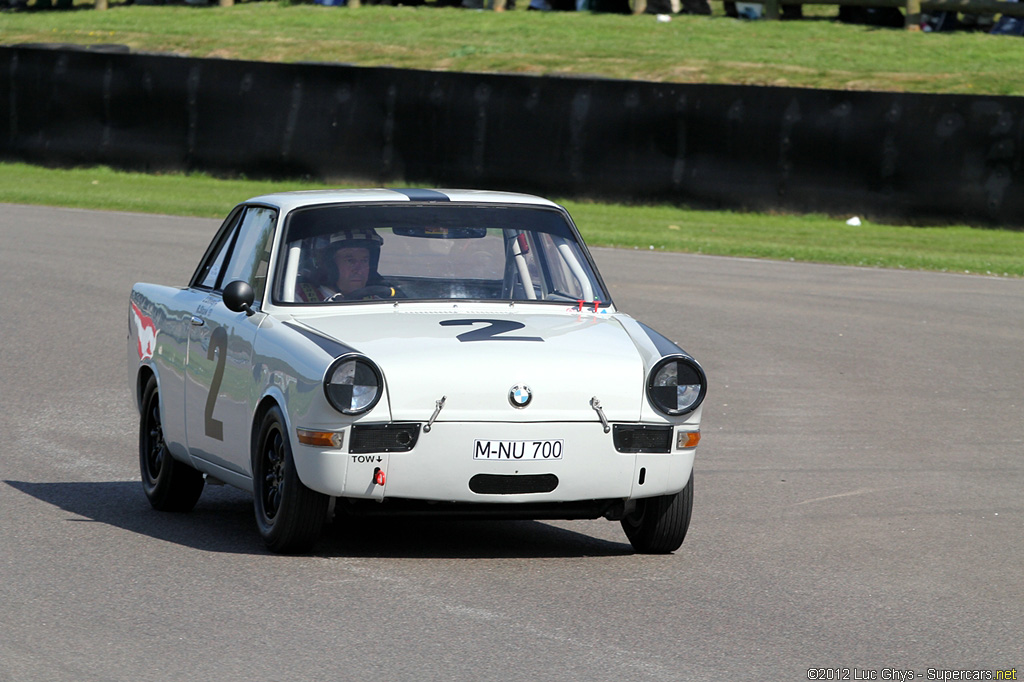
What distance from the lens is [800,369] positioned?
Result: 12516 mm

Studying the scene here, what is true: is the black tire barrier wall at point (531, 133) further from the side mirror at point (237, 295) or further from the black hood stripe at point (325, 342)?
the black hood stripe at point (325, 342)

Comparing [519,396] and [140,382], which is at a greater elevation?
[519,396]

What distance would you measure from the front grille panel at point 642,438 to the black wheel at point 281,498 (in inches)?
44.0

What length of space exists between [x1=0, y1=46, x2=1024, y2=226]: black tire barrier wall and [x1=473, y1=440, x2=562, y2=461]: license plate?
16761 millimetres

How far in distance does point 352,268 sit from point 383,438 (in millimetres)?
1228

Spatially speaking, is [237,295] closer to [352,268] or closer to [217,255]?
[352,268]

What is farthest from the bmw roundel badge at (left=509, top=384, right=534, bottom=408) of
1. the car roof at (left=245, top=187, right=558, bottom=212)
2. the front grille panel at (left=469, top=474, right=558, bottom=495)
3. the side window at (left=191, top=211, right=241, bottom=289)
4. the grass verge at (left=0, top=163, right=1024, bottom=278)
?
the grass verge at (left=0, top=163, right=1024, bottom=278)

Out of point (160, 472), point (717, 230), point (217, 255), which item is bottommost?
point (717, 230)

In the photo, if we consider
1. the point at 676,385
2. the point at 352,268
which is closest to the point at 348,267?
the point at 352,268

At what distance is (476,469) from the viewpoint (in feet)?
20.2

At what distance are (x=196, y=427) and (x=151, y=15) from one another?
1442 inches

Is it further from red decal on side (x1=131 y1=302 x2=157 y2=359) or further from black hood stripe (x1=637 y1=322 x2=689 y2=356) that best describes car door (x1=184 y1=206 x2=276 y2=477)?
black hood stripe (x1=637 y1=322 x2=689 y2=356)

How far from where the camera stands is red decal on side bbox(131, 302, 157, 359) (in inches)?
316

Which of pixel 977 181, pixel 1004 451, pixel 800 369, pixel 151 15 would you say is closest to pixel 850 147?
pixel 977 181
